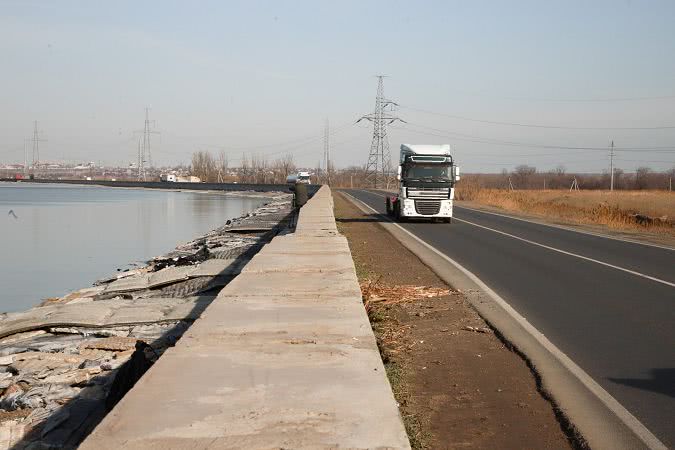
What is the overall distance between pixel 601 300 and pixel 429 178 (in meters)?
20.1

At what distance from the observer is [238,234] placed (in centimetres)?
3247

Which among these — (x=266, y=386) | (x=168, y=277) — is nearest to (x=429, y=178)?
(x=168, y=277)

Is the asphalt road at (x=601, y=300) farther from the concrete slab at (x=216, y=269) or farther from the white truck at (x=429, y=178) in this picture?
the white truck at (x=429, y=178)

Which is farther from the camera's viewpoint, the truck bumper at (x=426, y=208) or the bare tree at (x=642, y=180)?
the bare tree at (x=642, y=180)

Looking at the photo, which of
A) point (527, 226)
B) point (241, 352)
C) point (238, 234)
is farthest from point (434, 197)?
point (241, 352)

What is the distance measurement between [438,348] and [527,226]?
957 inches

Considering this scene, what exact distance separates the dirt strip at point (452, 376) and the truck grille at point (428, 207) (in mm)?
18542

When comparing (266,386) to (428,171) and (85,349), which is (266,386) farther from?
(428,171)

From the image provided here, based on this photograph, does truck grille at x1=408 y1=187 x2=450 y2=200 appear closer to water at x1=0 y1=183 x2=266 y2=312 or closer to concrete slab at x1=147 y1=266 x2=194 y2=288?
water at x1=0 y1=183 x2=266 y2=312

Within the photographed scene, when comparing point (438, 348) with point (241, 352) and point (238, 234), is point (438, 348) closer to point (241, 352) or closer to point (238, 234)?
point (241, 352)

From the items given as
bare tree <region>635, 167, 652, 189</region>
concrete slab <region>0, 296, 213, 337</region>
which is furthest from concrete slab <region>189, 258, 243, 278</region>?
bare tree <region>635, 167, 652, 189</region>

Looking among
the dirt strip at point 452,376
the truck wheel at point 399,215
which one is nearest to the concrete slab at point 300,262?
the dirt strip at point 452,376

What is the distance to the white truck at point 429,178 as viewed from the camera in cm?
3244

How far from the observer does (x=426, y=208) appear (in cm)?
Result: 3281
